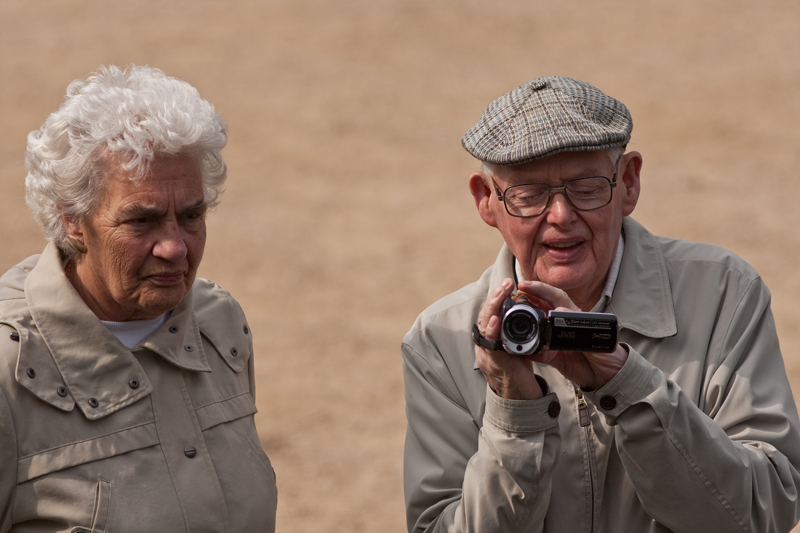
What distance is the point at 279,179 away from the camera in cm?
1166

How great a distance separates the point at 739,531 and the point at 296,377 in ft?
19.1

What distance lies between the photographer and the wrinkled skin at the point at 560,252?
252 cm

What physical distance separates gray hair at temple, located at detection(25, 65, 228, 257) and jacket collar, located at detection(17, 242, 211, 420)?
0.56 feet

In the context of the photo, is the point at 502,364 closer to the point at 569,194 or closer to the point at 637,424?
the point at 637,424

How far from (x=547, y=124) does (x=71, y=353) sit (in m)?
1.44

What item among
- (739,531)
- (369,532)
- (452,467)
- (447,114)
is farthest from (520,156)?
(447,114)

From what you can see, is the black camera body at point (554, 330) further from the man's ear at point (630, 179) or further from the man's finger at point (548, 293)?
the man's ear at point (630, 179)

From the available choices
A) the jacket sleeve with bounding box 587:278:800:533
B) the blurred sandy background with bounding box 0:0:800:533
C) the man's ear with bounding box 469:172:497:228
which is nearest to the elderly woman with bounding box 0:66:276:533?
the man's ear with bounding box 469:172:497:228

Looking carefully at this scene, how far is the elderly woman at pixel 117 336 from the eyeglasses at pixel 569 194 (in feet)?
2.90

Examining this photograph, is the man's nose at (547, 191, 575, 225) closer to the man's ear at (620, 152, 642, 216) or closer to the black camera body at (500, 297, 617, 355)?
the man's ear at (620, 152, 642, 216)

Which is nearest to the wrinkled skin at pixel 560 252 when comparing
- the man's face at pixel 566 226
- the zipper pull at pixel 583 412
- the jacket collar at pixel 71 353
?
the man's face at pixel 566 226

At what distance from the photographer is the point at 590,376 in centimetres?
255

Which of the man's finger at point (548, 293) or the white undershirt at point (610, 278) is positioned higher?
the man's finger at point (548, 293)

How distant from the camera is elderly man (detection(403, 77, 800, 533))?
2.46 meters
